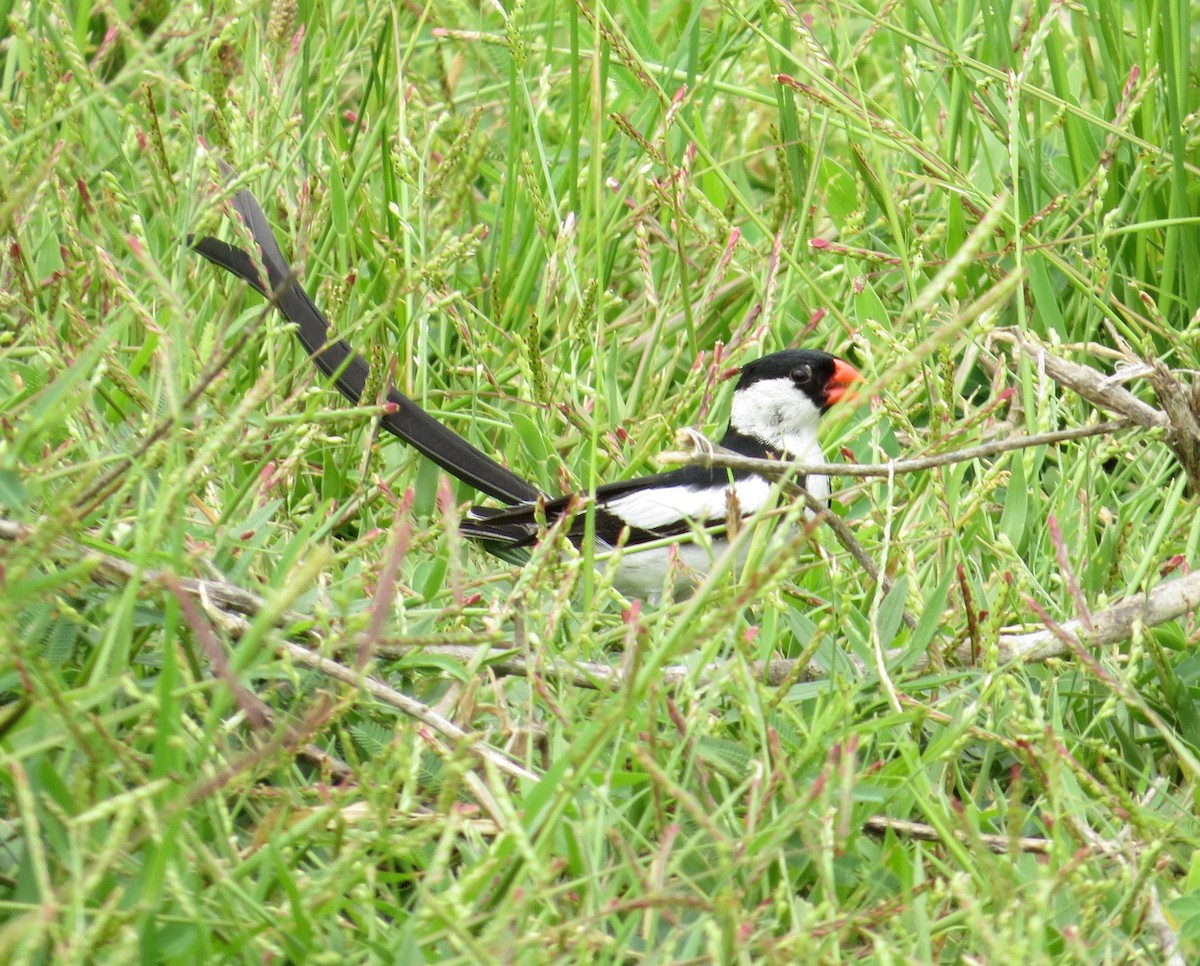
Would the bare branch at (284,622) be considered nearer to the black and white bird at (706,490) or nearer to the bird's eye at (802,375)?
the black and white bird at (706,490)

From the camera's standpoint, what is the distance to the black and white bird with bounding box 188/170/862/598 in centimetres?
245

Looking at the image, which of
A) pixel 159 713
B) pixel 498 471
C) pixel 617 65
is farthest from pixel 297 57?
pixel 159 713

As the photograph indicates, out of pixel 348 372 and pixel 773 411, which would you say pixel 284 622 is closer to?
pixel 348 372

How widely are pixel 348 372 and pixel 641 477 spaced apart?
60 centimetres

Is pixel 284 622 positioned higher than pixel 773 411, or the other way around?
pixel 284 622

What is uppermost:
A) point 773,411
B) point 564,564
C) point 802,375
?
point 564,564

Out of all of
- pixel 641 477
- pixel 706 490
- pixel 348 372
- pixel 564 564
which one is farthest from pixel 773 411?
pixel 564 564

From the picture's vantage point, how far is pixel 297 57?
304cm

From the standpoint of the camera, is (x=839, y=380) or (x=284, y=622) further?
(x=839, y=380)

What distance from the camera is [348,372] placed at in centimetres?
269

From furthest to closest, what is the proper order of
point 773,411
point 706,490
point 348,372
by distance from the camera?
point 773,411
point 706,490
point 348,372

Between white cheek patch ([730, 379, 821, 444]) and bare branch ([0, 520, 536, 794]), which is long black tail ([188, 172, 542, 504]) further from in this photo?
white cheek patch ([730, 379, 821, 444])

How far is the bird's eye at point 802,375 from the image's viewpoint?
10.8 ft

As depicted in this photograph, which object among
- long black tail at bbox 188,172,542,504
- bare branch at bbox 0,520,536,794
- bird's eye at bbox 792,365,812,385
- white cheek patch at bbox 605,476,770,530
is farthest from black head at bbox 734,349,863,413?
bare branch at bbox 0,520,536,794
